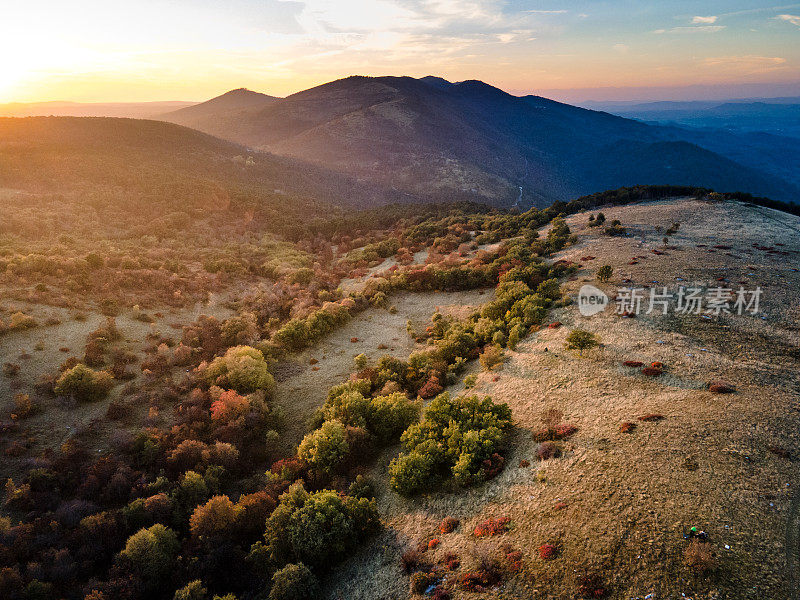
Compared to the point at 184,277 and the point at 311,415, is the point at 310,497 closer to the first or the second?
the point at 311,415

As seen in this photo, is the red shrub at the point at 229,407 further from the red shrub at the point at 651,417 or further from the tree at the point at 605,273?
the tree at the point at 605,273

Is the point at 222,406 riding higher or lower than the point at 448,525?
higher

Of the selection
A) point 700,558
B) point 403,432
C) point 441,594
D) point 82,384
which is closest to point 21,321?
point 82,384

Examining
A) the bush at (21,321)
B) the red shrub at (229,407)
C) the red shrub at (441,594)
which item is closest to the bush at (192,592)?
the red shrub at (441,594)

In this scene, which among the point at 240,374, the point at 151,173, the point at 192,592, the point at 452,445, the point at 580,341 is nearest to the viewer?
the point at 192,592

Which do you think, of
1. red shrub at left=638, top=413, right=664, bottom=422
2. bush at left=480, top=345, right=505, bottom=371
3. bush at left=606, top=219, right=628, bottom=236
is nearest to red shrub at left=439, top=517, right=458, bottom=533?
red shrub at left=638, top=413, right=664, bottom=422

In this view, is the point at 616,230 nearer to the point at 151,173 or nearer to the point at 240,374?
the point at 240,374
